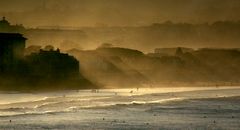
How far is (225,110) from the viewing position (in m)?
136

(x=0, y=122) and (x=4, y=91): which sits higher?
(x=4, y=91)

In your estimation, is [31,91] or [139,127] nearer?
[139,127]

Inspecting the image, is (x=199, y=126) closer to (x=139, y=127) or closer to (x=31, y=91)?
(x=139, y=127)

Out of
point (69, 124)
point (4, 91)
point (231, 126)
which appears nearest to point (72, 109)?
point (69, 124)

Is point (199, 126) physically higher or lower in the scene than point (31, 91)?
lower

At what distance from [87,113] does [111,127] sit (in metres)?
24.5

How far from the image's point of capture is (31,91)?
19750 cm

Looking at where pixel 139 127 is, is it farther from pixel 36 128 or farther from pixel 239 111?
pixel 239 111

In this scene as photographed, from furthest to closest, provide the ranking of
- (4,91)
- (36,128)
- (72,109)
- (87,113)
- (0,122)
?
(4,91), (72,109), (87,113), (0,122), (36,128)

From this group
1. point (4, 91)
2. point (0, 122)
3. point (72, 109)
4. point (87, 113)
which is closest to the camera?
point (0, 122)

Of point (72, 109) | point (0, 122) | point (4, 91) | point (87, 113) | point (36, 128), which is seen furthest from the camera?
point (4, 91)

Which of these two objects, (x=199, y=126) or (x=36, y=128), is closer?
(x=36, y=128)

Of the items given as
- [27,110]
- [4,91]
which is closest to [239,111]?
[27,110]

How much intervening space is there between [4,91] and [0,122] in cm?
9405
